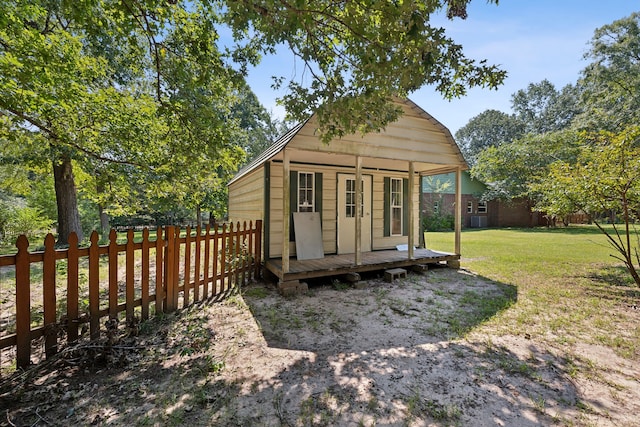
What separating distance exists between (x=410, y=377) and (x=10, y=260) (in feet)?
12.9

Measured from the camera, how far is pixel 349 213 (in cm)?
781

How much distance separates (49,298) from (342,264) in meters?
4.69

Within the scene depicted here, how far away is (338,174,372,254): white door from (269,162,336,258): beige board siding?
217mm

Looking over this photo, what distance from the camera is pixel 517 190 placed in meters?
22.6

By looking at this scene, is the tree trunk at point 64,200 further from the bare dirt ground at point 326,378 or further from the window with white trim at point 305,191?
the bare dirt ground at point 326,378

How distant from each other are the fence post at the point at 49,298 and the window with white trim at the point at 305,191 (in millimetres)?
4953

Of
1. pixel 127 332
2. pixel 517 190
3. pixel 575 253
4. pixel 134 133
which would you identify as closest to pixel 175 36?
pixel 134 133

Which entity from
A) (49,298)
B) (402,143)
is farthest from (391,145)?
(49,298)

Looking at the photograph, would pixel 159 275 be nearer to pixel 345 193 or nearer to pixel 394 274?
pixel 394 274

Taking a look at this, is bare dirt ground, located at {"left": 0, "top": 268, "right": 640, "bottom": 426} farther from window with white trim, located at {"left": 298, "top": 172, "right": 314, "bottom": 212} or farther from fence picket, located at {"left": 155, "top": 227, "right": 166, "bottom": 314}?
window with white trim, located at {"left": 298, "top": 172, "right": 314, "bottom": 212}

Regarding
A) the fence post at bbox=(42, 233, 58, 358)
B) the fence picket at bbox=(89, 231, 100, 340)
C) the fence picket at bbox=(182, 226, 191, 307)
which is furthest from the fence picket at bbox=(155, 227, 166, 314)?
the fence post at bbox=(42, 233, 58, 358)

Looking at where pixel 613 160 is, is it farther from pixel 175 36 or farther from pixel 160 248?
pixel 175 36

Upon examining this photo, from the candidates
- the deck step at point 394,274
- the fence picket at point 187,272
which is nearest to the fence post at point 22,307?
the fence picket at point 187,272

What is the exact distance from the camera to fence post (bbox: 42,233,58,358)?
2719mm
